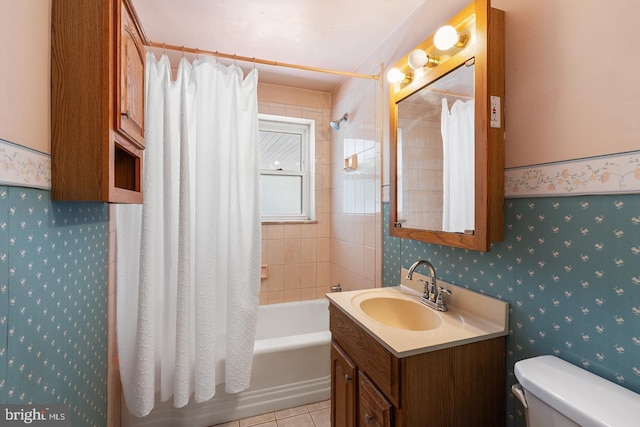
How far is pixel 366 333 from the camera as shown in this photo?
1.11 meters

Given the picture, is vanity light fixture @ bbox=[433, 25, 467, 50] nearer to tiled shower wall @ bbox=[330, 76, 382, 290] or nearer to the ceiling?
the ceiling

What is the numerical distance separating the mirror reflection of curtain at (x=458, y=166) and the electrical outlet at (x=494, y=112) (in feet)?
0.29

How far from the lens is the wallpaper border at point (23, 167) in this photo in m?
0.67

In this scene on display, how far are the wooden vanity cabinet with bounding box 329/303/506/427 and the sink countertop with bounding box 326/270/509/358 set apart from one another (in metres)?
0.03

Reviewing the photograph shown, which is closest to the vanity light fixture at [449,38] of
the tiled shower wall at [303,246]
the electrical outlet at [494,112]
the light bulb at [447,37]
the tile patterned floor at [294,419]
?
the light bulb at [447,37]

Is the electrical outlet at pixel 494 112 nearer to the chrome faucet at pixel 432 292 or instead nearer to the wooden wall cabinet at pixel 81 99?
the chrome faucet at pixel 432 292

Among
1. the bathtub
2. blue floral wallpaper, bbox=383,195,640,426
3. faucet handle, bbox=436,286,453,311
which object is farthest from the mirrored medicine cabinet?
the bathtub

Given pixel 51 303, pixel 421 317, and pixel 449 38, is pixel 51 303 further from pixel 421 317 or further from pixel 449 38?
pixel 449 38

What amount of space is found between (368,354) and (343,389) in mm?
359

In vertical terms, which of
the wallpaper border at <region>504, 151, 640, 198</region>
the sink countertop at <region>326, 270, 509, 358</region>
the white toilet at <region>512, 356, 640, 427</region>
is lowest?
the white toilet at <region>512, 356, 640, 427</region>

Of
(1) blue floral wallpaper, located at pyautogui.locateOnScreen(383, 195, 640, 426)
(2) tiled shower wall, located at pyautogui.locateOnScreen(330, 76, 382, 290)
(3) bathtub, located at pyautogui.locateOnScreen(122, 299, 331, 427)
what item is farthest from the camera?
(2) tiled shower wall, located at pyautogui.locateOnScreen(330, 76, 382, 290)

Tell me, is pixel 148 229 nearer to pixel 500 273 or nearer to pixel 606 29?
pixel 500 273

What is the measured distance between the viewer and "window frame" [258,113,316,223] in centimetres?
259

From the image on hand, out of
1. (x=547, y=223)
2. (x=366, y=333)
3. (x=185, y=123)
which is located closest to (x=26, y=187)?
(x=185, y=123)
